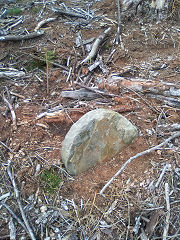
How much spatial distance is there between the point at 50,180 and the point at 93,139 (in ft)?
2.84

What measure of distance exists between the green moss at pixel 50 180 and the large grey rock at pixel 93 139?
223mm

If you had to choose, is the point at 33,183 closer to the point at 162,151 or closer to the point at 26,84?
the point at 162,151

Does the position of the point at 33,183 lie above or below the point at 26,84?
below

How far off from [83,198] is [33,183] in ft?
2.53

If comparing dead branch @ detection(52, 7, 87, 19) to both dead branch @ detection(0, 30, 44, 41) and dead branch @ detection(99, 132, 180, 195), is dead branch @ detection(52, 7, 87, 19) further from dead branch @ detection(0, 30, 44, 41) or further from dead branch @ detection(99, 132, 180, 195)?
dead branch @ detection(99, 132, 180, 195)

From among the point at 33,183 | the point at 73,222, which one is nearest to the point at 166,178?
the point at 73,222

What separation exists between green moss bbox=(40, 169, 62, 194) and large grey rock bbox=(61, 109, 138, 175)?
223 millimetres

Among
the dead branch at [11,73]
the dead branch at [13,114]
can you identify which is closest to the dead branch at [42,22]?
the dead branch at [11,73]

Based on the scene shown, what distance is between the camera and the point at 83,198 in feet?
10.8

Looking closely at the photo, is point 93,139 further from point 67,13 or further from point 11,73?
point 67,13

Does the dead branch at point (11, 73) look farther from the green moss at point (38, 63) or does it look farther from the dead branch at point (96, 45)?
the dead branch at point (96, 45)

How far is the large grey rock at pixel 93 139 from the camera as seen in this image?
11.2 feet

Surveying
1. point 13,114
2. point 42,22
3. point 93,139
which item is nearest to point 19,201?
point 93,139

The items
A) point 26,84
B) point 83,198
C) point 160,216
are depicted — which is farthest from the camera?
point 26,84
